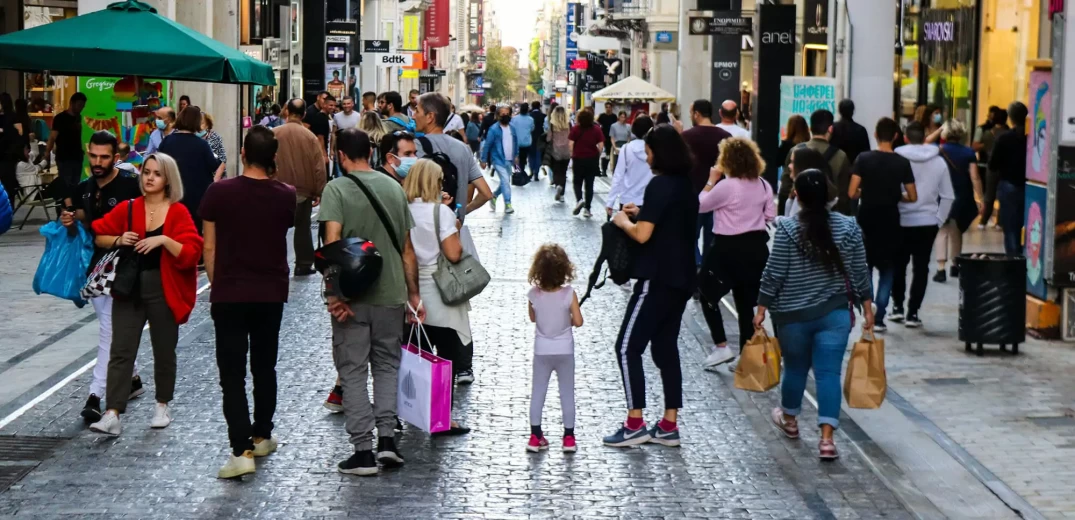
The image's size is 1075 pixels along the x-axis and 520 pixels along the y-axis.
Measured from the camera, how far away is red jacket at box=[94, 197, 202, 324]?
8594 millimetres

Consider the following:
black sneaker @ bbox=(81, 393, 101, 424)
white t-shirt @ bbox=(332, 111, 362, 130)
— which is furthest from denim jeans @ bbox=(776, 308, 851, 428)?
white t-shirt @ bbox=(332, 111, 362, 130)

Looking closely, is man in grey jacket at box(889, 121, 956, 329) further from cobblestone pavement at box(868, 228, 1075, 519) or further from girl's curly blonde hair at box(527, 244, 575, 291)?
girl's curly blonde hair at box(527, 244, 575, 291)

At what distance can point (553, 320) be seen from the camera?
330 inches

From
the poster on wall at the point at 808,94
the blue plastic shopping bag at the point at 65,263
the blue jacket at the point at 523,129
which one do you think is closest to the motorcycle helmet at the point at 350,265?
the blue plastic shopping bag at the point at 65,263

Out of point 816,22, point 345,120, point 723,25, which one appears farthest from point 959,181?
point 723,25

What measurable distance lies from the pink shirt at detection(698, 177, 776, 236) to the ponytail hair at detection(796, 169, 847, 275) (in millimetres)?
2294

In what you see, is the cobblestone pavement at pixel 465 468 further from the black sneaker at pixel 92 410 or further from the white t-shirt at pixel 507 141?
the white t-shirt at pixel 507 141

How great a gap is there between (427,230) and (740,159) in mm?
2819

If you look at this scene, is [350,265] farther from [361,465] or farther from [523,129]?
[523,129]

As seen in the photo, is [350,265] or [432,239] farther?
[432,239]

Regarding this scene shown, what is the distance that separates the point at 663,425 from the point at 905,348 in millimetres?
4034

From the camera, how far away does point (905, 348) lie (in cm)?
1212

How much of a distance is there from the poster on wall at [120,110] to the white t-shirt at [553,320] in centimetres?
1031

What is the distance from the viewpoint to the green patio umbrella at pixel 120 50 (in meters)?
14.5
